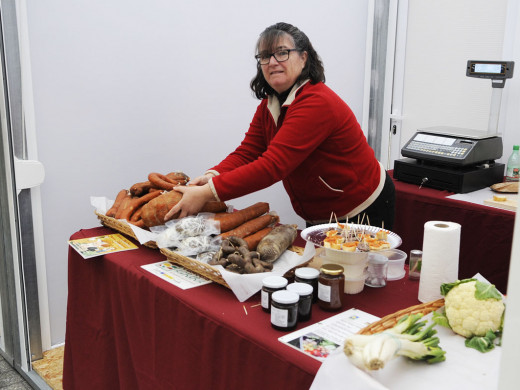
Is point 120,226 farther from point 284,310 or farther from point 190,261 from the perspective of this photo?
point 284,310

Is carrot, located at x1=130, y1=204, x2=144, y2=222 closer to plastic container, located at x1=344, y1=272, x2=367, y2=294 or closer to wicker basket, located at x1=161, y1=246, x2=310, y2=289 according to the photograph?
wicker basket, located at x1=161, y1=246, x2=310, y2=289

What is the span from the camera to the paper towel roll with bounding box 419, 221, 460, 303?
130 centimetres

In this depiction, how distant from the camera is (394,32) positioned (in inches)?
151

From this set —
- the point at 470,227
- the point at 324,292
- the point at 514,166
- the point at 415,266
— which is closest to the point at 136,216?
the point at 324,292

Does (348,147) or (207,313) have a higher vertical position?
(348,147)

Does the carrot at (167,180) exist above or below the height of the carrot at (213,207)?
above

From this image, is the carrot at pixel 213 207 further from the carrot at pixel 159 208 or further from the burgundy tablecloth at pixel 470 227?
the burgundy tablecloth at pixel 470 227

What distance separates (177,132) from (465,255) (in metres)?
1.74

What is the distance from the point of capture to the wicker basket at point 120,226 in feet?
6.19

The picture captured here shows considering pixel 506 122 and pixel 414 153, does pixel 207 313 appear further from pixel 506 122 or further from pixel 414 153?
pixel 506 122

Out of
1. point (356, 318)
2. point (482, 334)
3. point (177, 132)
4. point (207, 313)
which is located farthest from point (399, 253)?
point (177, 132)

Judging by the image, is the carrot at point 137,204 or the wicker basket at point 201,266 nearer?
the wicker basket at point 201,266

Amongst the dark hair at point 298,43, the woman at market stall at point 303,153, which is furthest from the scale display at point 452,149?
the dark hair at point 298,43

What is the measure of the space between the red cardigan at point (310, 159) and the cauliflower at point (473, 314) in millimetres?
874
